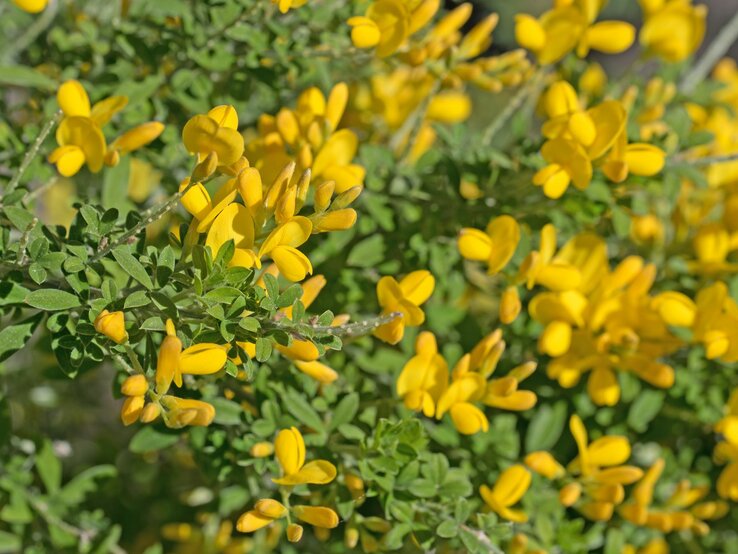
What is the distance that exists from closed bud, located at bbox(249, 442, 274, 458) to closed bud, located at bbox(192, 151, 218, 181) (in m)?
0.29

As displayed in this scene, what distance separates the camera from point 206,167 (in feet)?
2.48

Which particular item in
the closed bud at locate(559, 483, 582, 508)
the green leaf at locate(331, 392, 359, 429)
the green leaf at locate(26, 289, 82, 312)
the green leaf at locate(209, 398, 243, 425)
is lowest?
the closed bud at locate(559, 483, 582, 508)

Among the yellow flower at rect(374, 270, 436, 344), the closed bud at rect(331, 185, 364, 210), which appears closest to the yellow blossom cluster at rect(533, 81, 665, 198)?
the yellow flower at rect(374, 270, 436, 344)

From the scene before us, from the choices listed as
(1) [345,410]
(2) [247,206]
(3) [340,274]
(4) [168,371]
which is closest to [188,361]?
(4) [168,371]

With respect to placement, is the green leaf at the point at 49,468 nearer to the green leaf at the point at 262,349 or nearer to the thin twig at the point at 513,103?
the green leaf at the point at 262,349

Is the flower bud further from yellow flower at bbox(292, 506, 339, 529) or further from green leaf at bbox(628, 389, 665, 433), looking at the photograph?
green leaf at bbox(628, 389, 665, 433)

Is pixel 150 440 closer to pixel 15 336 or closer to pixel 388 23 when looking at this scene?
pixel 15 336

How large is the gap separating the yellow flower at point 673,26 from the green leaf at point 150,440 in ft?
2.80

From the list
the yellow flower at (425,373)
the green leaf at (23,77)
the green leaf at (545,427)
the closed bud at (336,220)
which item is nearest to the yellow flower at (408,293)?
the yellow flower at (425,373)

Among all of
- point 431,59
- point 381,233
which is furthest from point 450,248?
point 431,59

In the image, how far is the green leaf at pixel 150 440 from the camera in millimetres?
1003

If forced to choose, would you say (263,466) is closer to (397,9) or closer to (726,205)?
(397,9)

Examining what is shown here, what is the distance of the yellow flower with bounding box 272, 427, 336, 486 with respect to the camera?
2.82 ft

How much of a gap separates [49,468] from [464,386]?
1.78ft
